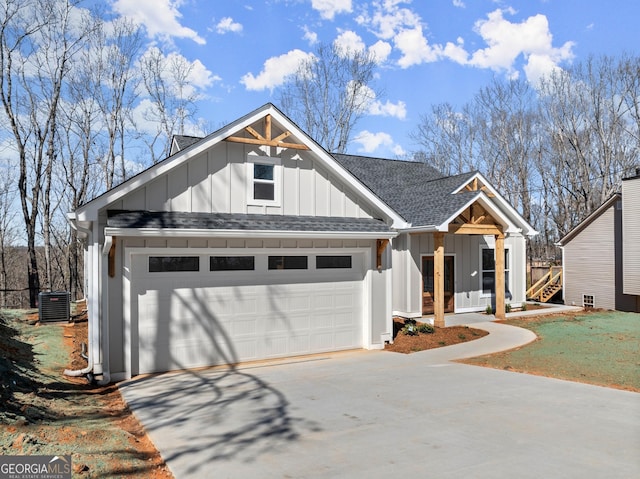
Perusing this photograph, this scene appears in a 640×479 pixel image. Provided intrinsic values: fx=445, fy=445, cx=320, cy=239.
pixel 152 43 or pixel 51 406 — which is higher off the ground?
pixel 152 43

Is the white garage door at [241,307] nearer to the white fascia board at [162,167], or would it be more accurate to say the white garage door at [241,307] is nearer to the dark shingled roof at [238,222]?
the dark shingled roof at [238,222]

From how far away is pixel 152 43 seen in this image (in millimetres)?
29016

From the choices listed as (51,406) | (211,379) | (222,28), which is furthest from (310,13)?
(51,406)

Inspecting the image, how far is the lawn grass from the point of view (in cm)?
894

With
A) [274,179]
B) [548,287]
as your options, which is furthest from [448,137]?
[274,179]

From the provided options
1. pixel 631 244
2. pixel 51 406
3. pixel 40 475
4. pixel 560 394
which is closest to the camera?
pixel 40 475

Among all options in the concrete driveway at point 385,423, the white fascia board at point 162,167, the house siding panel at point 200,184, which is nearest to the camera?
the concrete driveway at point 385,423

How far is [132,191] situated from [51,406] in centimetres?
439

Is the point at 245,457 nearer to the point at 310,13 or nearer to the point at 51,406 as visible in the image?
the point at 51,406

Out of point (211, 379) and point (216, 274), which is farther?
point (216, 274)

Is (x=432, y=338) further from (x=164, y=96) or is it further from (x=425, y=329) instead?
(x=164, y=96)

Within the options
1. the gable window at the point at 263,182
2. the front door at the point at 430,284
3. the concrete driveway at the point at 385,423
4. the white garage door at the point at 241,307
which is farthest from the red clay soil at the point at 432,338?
the gable window at the point at 263,182

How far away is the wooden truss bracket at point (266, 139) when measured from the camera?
10195mm

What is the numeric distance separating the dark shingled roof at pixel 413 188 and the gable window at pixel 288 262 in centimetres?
266
